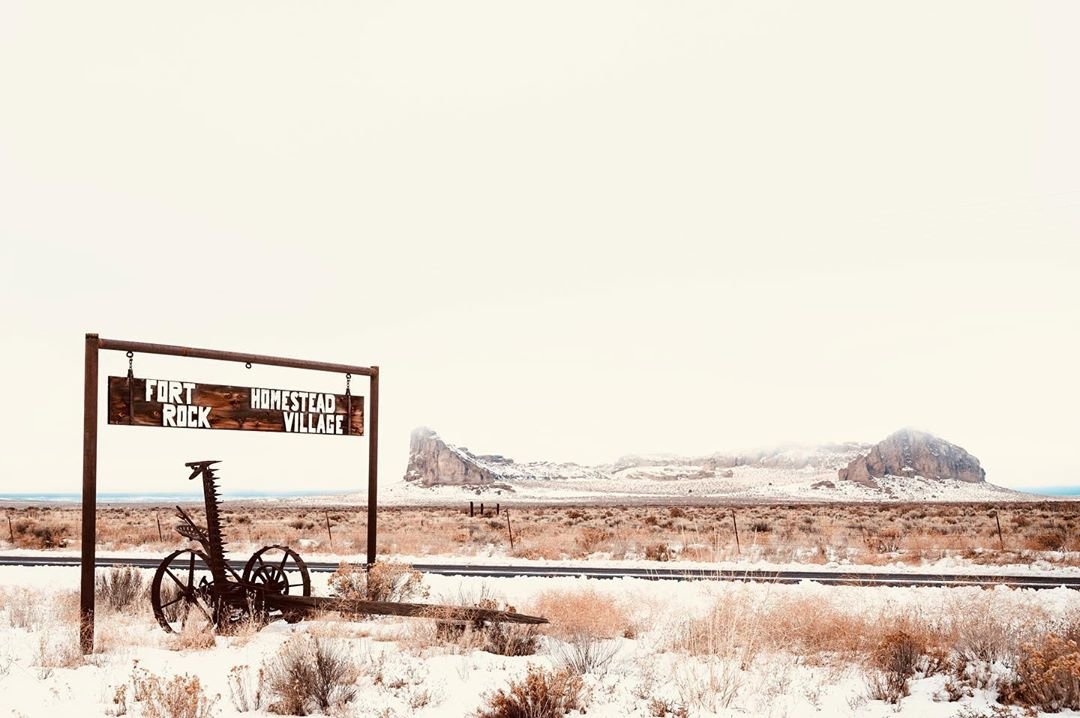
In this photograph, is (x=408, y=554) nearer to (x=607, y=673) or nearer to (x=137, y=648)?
(x=137, y=648)

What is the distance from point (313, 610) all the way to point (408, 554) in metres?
14.3

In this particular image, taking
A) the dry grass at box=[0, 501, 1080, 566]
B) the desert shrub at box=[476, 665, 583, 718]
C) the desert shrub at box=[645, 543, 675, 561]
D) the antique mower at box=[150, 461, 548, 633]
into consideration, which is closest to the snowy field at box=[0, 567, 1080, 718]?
the desert shrub at box=[476, 665, 583, 718]

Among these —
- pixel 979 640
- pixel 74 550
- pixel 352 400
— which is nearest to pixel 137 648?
pixel 352 400

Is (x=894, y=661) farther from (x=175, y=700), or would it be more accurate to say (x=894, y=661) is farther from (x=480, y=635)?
(x=175, y=700)

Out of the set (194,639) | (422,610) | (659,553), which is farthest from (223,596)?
(659,553)

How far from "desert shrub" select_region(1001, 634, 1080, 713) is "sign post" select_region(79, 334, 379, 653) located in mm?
8689

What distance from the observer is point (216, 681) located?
8.66 metres

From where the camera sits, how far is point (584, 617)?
1037 cm

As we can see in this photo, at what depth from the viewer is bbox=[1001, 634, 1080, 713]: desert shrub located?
7543mm

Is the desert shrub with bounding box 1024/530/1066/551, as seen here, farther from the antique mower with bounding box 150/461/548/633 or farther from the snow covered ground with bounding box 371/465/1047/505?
the snow covered ground with bounding box 371/465/1047/505

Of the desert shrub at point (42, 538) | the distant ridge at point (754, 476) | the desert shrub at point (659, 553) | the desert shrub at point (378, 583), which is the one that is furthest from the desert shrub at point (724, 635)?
the distant ridge at point (754, 476)

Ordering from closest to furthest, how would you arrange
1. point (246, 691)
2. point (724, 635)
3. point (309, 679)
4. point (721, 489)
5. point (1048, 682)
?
point (1048, 682) < point (309, 679) < point (246, 691) < point (724, 635) < point (721, 489)

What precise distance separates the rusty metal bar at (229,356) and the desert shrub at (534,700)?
20.0ft

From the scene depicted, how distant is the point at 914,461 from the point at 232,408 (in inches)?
6524
